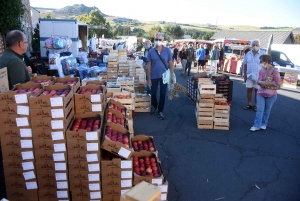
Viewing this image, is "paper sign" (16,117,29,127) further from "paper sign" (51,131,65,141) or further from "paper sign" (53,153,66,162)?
"paper sign" (53,153,66,162)

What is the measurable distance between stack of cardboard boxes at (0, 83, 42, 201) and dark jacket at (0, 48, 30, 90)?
0.57 m

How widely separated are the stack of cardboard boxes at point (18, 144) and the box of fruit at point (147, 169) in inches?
51.4

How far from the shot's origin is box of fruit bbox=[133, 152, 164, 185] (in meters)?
3.21

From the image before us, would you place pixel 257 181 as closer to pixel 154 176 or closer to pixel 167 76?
pixel 154 176

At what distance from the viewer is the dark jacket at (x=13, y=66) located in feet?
→ 12.2

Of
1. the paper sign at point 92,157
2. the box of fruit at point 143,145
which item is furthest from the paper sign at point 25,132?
the box of fruit at point 143,145

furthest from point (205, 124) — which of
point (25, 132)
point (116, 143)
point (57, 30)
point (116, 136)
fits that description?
point (57, 30)

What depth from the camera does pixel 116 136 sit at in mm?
3469

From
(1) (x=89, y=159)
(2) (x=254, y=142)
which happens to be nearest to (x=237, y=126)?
(2) (x=254, y=142)

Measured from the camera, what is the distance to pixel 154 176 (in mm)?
3293

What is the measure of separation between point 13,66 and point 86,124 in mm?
1477

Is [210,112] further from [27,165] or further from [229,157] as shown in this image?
[27,165]

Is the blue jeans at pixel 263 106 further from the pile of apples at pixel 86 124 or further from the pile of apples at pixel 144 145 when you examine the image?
the pile of apples at pixel 86 124

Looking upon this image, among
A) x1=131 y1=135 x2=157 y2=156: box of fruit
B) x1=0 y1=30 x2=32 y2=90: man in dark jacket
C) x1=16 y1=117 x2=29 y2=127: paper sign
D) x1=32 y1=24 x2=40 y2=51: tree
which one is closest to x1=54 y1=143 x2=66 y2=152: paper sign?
x1=16 y1=117 x2=29 y2=127: paper sign
